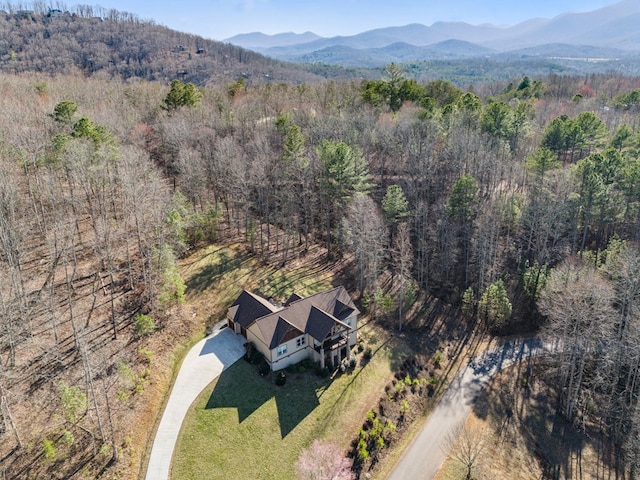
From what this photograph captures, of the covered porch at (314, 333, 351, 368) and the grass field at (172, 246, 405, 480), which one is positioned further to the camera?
the covered porch at (314, 333, 351, 368)

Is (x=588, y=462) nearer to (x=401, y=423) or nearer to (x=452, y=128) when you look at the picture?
(x=401, y=423)

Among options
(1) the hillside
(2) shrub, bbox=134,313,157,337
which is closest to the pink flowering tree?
(2) shrub, bbox=134,313,157,337

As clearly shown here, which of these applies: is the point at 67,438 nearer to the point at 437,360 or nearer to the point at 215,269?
the point at 215,269

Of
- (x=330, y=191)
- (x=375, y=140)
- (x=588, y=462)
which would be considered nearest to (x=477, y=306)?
(x=588, y=462)

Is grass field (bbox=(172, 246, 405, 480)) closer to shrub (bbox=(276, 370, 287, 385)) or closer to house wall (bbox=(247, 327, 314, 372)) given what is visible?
shrub (bbox=(276, 370, 287, 385))

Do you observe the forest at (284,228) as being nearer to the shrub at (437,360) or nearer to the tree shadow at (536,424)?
the tree shadow at (536,424)

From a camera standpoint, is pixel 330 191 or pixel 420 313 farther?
pixel 330 191

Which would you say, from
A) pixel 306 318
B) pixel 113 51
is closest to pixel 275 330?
pixel 306 318
